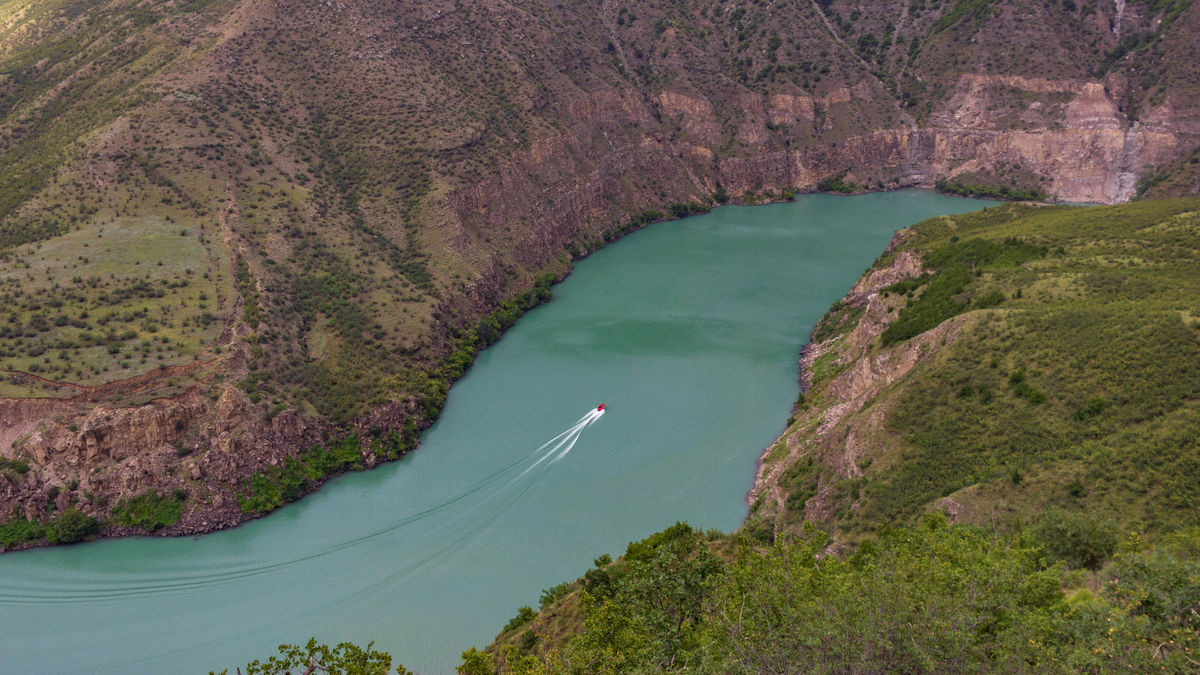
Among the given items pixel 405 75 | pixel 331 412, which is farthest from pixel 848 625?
pixel 405 75

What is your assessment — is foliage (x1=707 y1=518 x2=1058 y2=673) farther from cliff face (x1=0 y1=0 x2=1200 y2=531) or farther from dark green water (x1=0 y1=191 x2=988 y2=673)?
cliff face (x1=0 y1=0 x2=1200 y2=531)

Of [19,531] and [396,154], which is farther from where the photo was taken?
[396,154]

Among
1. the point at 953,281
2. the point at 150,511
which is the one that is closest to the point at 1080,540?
the point at 953,281

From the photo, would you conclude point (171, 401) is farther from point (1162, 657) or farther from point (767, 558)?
point (1162, 657)

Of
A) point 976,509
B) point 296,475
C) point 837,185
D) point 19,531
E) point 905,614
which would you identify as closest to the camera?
point 905,614

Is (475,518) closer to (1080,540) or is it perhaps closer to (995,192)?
(1080,540)

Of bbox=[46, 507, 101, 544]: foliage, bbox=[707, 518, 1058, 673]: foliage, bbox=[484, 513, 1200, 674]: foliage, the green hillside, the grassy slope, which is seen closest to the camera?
bbox=[484, 513, 1200, 674]: foliage

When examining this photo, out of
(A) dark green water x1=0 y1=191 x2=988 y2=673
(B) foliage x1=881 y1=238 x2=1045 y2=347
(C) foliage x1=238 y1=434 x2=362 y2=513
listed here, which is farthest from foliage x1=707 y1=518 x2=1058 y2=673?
(C) foliage x1=238 y1=434 x2=362 y2=513
